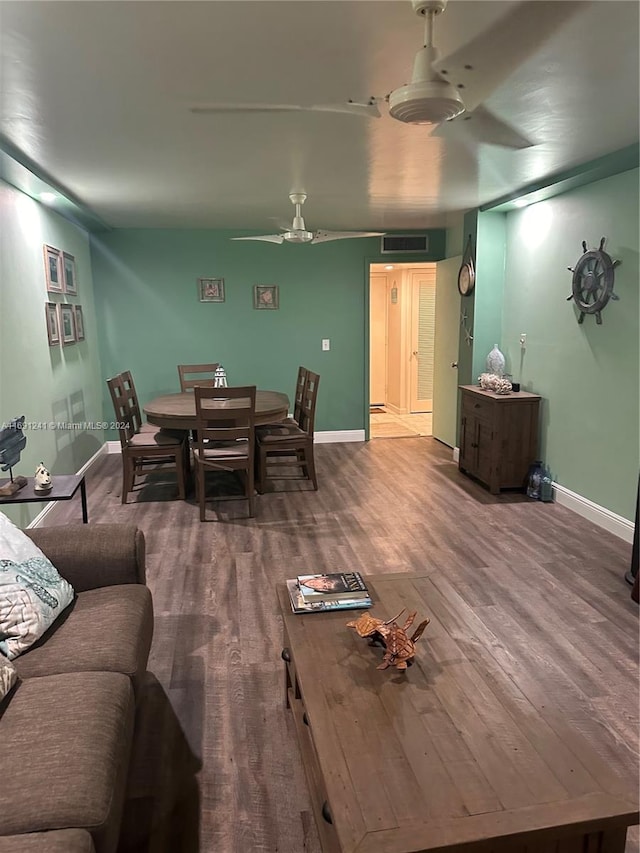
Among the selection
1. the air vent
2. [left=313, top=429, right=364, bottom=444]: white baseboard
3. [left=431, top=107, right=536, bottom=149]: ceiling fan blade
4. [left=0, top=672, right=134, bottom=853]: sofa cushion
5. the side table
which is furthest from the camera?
[left=313, top=429, right=364, bottom=444]: white baseboard

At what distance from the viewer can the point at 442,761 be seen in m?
1.38

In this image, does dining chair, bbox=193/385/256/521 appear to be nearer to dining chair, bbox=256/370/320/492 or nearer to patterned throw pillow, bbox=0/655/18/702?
dining chair, bbox=256/370/320/492

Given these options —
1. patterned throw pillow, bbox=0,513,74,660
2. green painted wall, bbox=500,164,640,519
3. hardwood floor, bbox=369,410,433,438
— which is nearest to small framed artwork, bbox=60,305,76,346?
patterned throw pillow, bbox=0,513,74,660

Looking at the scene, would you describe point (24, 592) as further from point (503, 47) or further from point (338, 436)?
point (338, 436)

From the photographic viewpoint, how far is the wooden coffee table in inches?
47.9

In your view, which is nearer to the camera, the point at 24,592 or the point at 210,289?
the point at 24,592

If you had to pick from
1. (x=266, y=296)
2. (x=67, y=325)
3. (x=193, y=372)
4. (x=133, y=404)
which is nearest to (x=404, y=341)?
(x=266, y=296)

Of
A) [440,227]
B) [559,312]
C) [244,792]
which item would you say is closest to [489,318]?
[559,312]

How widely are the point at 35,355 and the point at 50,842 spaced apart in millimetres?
3649

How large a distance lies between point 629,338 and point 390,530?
203 centimetres

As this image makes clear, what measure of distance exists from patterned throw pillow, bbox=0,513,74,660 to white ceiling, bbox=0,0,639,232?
1719mm

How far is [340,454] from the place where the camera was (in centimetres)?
632

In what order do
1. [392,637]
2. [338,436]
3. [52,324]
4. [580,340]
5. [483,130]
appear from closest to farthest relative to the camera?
[392,637]
[483,130]
[580,340]
[52,324]
[338,436]

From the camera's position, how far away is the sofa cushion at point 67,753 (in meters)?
1.24
